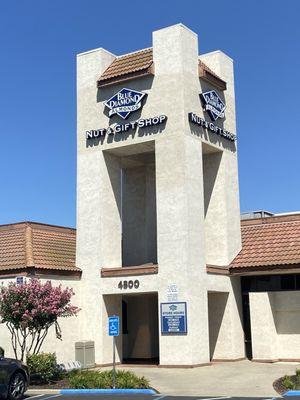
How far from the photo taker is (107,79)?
96.7ft

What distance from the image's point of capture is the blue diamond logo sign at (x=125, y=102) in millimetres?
28484

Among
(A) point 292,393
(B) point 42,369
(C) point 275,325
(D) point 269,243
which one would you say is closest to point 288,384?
(A) point 292,393

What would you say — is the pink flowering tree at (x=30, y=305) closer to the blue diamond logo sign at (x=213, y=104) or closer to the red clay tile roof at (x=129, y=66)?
the red clay tile roof at (x=129, y=66)

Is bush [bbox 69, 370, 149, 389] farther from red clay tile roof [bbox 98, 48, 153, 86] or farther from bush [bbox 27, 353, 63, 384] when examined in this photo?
red clay tile roof [bbox 98, 48, 153, 86]

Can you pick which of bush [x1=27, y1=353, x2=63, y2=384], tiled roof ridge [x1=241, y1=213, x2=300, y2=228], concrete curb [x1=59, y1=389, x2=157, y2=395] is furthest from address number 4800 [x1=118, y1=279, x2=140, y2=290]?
concrete curb [x1=59, y1=389, x2=157, y2=395]

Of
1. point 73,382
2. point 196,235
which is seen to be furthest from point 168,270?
point 73,382

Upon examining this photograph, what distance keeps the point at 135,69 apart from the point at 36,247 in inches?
377

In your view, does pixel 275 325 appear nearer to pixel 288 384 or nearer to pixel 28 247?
pixel 288 384

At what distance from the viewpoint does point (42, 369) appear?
21.9m

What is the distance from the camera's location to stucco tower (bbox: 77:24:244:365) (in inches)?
1048

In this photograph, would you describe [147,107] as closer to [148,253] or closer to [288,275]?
[148,253]

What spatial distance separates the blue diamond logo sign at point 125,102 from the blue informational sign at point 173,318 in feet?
30.1

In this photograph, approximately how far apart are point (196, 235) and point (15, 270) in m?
8.11

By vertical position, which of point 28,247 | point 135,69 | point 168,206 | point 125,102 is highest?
point 135,69
